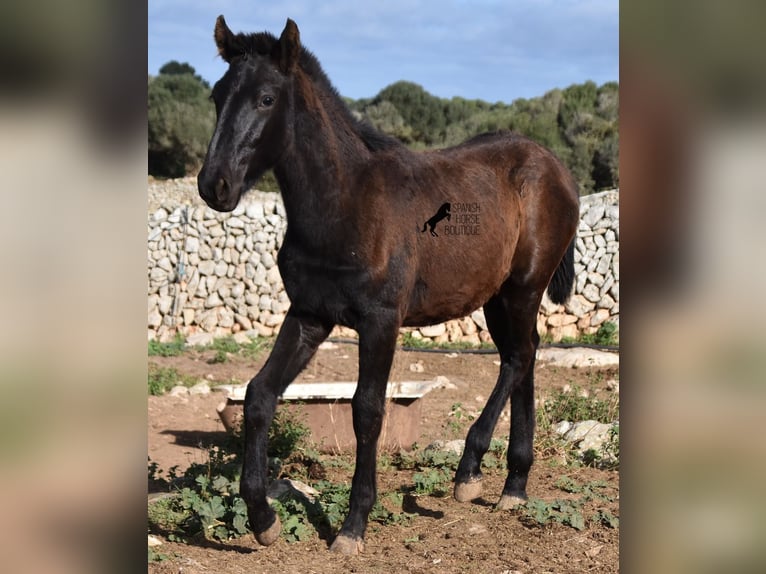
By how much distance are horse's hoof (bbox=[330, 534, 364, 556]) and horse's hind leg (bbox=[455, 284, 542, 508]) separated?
1.17 m

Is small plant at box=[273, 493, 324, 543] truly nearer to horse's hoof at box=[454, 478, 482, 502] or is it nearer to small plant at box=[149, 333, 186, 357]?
horse's hoof at box=[454, 478, 482, 502]

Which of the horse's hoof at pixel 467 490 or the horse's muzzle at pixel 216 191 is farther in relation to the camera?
the horse's hoof at pixel 467 490

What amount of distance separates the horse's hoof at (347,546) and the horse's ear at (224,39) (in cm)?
248

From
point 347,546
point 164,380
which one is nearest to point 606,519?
→ point 347,546

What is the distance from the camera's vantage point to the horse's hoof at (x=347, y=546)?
13.0ft

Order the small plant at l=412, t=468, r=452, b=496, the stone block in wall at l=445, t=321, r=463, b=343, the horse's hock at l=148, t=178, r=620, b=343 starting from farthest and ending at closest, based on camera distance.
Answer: the horse's hock at l=148, t=178, r=620, b=343 → the stone block in wall at l=445, t=321, r=463, b=343 → the small plant at l=412, t=468, r=452, b=496

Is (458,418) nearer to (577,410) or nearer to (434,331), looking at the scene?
(577,410)

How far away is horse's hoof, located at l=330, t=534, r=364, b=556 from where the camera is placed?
3.96m

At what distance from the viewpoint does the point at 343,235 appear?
3.99 meters

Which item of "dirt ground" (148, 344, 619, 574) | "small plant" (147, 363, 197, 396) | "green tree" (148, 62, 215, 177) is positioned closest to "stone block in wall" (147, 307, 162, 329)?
"small plant" (147, 363, 197, 396)

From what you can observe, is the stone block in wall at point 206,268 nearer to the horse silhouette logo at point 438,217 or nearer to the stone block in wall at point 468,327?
the stone block in wall at point 468,327

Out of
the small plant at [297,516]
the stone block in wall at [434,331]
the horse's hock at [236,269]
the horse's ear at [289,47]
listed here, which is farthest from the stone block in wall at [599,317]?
the horse's ear at [289,47]

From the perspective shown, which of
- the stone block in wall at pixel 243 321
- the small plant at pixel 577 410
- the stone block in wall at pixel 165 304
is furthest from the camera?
the stone block in wall at pixel 165 304
